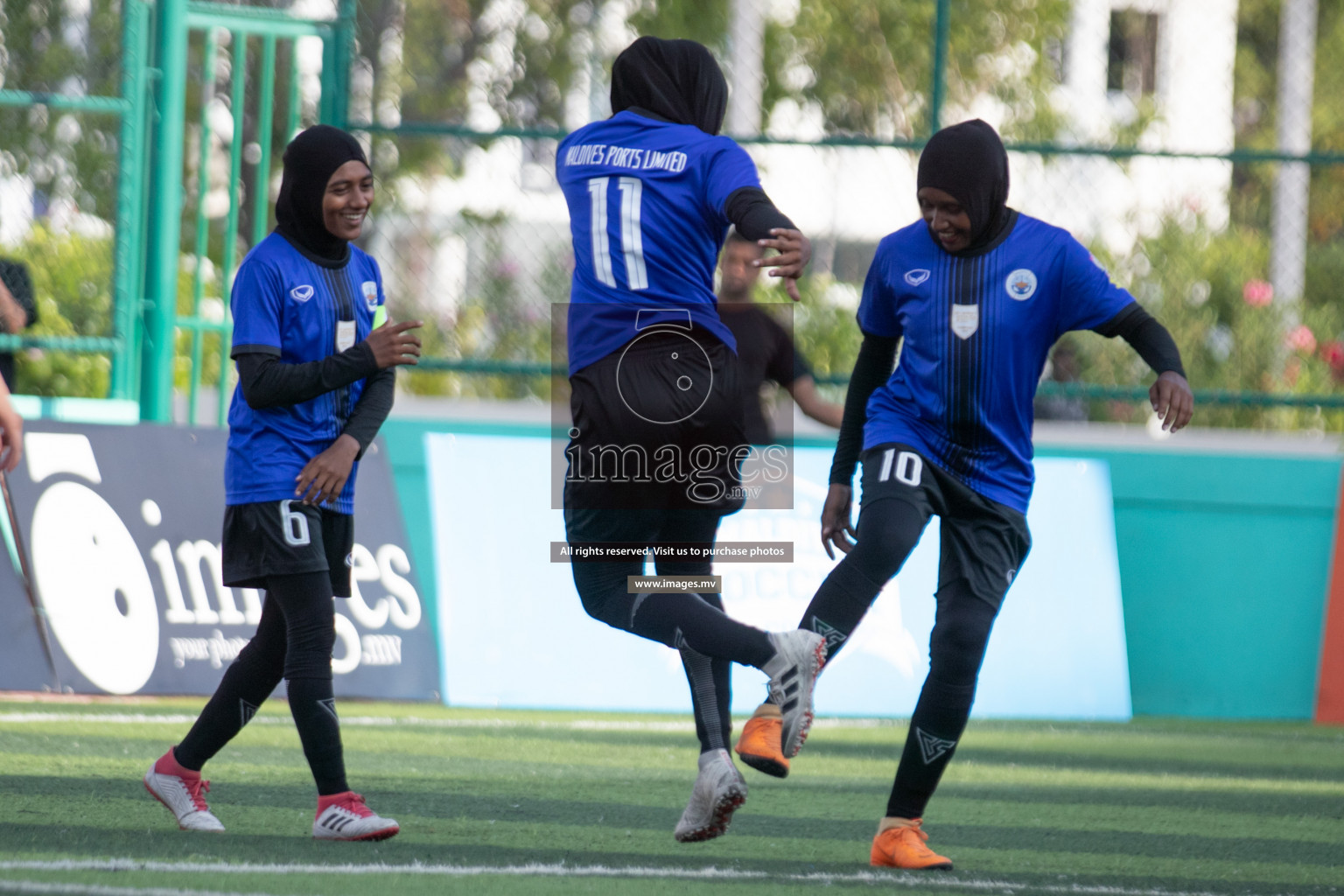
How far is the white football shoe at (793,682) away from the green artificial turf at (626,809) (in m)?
0.35

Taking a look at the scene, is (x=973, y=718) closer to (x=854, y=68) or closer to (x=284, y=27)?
(x=284, y=27)

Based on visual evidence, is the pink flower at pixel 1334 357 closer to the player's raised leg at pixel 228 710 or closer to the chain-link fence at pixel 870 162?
the chain-link fence at pixel 870 162

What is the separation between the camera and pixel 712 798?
13.3ft

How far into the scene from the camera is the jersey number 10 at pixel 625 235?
13.8 ft

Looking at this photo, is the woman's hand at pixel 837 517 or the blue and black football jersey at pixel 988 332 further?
the woman's hand at pixel 837 517

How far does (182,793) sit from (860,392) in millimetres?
2071

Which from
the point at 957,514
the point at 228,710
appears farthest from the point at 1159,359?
the point at 228,710

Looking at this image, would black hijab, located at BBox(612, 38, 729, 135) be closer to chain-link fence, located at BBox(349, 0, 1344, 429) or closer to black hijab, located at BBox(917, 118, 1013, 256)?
black hijab, located at BBox(917, 118, 1013, 256)

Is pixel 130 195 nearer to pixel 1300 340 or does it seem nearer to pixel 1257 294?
pixel 1300 340

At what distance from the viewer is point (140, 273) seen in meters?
8.86

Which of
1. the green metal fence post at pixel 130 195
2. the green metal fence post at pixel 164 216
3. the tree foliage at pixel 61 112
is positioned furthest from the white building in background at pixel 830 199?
the tree foliage at pixel 61 112

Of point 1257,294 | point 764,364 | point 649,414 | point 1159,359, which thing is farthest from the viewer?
point 1257,294

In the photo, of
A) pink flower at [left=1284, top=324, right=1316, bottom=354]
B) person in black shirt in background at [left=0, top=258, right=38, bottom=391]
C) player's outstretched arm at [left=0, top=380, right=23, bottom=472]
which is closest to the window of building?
pink flower at [left=1284, top=324, right=1316, bottom=354]

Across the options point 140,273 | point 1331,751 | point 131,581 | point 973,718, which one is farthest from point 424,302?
point 1331,751
